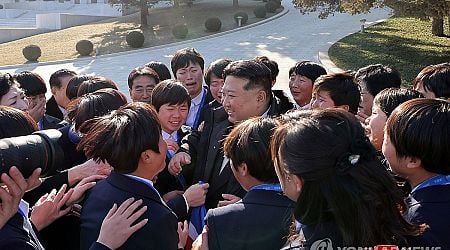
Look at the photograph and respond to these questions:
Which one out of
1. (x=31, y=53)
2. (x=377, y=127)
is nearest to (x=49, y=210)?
(x=377, y=127)

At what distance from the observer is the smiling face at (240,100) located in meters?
3.21

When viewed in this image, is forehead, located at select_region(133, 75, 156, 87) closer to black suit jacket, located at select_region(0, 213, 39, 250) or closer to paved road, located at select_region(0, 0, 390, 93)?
black suit jacket, located at select_region(0, 213, 39, 250)

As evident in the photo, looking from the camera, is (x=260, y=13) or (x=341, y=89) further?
(x=260, y=13)

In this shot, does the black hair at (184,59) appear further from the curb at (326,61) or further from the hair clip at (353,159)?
the curb at (326,61)

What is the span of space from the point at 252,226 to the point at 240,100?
140 centimetres

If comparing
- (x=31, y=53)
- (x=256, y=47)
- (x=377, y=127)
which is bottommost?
(x=31, y=53)

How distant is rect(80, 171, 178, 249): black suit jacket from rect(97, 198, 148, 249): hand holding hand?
40mm

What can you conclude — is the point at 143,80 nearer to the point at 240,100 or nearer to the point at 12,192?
the point at 240,100

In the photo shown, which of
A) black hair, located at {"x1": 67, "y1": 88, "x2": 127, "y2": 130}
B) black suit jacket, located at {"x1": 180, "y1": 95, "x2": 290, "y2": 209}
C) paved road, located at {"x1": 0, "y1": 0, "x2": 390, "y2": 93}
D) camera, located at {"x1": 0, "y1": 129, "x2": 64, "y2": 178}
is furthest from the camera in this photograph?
paved road, located at {"x1": 0, "y1": 0, "x2": 390, "y2": 93}

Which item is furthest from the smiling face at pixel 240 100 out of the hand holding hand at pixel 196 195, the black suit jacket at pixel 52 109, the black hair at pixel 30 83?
the black suit jacket at pixel 52 109

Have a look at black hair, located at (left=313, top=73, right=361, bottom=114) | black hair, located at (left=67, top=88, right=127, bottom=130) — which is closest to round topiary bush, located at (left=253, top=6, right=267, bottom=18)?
black hair, located at (left=313, top=73, right=361, bottom=114)

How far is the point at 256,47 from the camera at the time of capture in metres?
19.4

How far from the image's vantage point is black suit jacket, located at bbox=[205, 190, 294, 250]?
1.95m

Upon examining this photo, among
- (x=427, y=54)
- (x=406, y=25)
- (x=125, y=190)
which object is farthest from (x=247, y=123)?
(x=406, y=25)
